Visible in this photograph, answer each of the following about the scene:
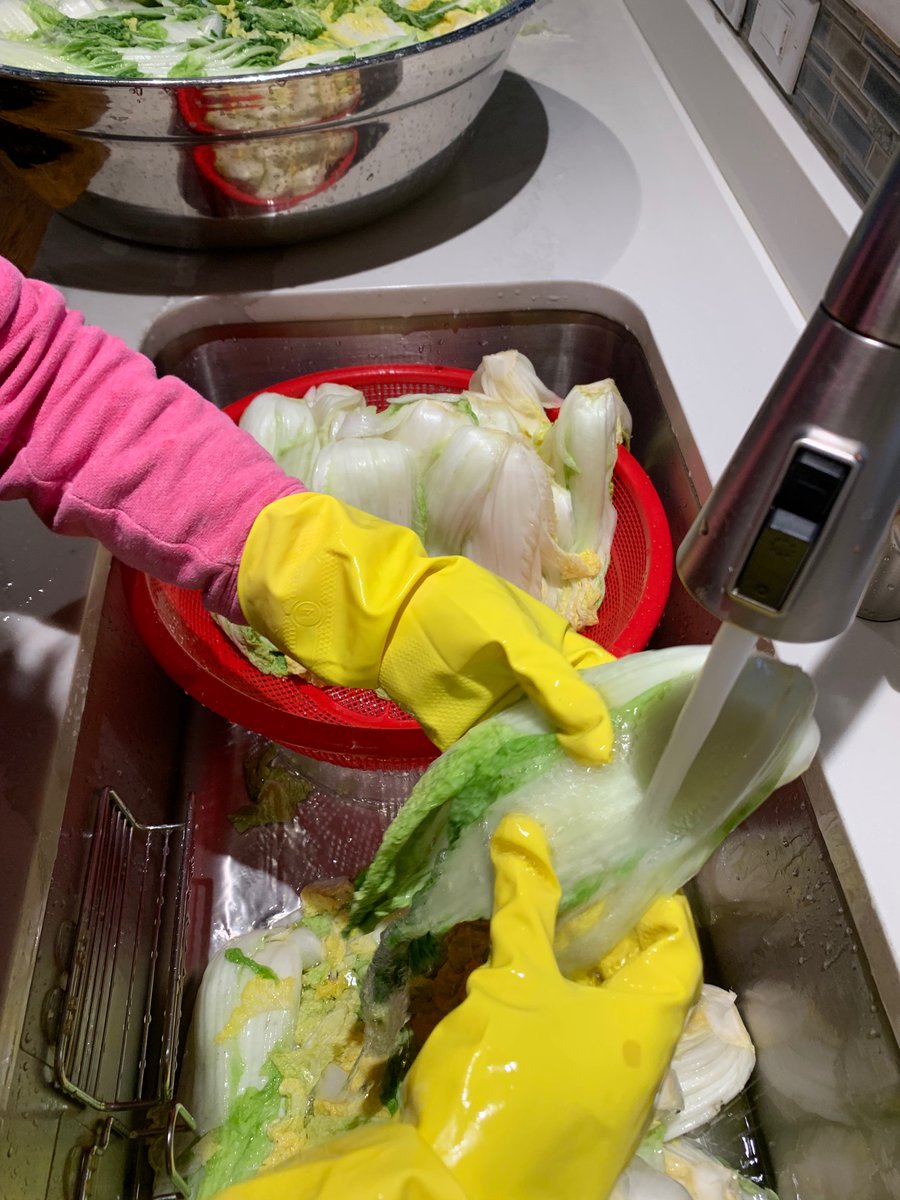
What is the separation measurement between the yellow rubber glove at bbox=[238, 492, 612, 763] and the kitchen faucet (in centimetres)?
23

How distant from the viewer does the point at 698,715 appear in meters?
0.42

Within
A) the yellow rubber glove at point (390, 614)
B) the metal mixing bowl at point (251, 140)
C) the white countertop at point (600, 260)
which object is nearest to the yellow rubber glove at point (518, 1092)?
the yellow rubber glove at point (390, 614)

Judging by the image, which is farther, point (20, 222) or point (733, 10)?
point (20, 222)

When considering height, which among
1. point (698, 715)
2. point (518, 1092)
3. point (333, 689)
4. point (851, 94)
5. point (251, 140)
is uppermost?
point (851, 94)

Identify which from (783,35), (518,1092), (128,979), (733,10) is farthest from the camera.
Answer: (733,10)

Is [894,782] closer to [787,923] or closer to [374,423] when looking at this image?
[787,923]

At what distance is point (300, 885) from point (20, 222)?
104 centimetres

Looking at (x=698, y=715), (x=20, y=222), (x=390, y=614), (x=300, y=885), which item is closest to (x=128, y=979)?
(x=300, y=885)

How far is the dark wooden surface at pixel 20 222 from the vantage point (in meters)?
1.15

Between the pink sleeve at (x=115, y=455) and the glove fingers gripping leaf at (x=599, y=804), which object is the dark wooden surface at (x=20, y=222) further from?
the glove fingers gripping leaf at (x=599, y=804)

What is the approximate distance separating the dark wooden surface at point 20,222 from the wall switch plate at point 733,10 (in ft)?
3.07

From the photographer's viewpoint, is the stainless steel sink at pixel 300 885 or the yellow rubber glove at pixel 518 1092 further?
the stainless steel sink at pixel 300 885

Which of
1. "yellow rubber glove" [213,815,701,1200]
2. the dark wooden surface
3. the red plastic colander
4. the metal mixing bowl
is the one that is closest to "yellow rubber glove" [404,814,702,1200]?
"yellow rubber glove" [213,815,701,1200]

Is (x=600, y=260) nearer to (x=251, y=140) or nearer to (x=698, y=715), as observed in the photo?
(x=251, y=140)
